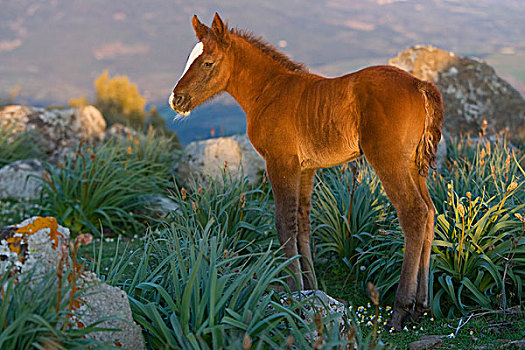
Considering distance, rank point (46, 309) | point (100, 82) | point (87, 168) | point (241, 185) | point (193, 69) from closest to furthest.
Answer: point (46, 309) → point (193, 69) → point (241, 185) → point (87, 168) → point (100, 82)

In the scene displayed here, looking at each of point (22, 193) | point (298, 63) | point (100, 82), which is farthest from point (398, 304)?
point (100, 82)

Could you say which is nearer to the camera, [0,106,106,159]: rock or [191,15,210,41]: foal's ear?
[191,15,210,41]: foal's ear

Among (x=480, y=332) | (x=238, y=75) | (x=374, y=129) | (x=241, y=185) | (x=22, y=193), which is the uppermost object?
(x=238, y=75)

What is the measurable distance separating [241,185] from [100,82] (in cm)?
2028

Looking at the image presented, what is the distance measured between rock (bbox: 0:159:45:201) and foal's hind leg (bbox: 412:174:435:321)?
762 cm

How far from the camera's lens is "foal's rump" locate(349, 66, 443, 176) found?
13.3 feet

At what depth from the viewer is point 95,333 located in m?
2.79

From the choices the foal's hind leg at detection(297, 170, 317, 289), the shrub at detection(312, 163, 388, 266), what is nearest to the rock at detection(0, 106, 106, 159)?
the shrub at detection(312, 163, 388, 266)

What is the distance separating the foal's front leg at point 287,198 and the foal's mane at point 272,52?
1.05 m

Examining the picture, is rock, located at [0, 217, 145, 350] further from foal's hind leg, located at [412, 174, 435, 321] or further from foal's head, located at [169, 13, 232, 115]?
foal's hind leg, located at [412, 174, 435, 321]

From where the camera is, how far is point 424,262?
439cm

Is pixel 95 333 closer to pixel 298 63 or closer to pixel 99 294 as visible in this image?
pixel 99 294

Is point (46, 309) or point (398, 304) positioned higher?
point (46, 309)

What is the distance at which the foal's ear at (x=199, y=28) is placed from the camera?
4742 millimetres
